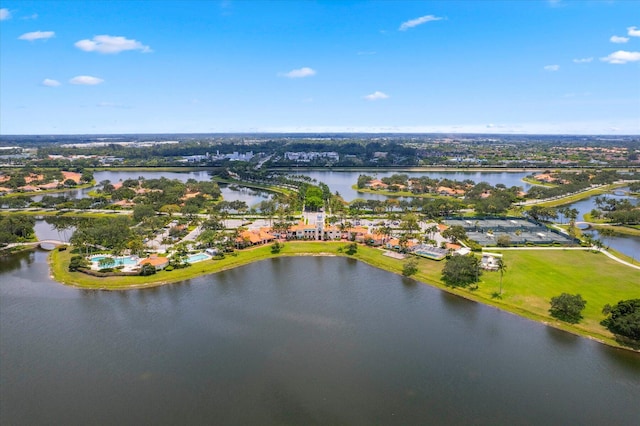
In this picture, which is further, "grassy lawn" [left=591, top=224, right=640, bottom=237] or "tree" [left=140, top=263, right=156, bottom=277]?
"grassy lawn" [left=591, top=224, right=640, bottom=237]

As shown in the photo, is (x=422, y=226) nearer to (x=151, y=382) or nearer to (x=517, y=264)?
(x=517, y=264)

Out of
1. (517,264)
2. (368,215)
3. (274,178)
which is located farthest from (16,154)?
(517,264)

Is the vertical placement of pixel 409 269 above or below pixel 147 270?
below

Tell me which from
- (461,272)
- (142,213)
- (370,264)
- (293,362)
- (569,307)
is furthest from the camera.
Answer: (142,213)

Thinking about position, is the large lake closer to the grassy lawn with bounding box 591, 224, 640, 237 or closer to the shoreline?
the grassy lawn with bounding box 591, 224, 640, 237

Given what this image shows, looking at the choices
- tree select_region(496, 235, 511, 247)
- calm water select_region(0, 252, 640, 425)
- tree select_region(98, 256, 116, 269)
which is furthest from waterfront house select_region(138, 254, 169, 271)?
tree select_region(496, 235, 511, 247)

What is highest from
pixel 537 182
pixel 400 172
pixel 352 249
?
pixel 400 172

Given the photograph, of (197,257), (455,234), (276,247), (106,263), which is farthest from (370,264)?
(106,263)

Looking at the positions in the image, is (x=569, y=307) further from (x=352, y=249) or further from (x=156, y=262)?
(x=156, y=262)
